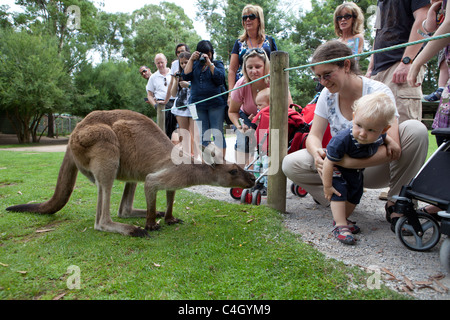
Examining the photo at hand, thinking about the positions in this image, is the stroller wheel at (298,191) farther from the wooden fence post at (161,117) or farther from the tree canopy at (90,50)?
the tree canopy at (90,50)

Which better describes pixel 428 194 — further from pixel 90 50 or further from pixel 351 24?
pixel 90 50

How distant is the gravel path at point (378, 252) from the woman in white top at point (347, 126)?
220 mm

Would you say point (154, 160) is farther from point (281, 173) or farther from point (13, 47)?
point (13, 47)

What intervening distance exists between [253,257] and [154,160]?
4.26 feet

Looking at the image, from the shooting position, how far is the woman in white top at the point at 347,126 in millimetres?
2264

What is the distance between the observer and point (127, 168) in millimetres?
2783

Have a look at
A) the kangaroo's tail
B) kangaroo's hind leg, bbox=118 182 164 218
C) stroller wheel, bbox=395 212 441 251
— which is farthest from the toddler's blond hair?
the kangaroo's tail

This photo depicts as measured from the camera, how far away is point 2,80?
14359 mm

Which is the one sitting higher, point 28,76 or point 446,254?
point 28,76

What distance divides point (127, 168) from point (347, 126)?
1.84 metres

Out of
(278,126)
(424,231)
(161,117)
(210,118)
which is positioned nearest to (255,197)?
(278,126)

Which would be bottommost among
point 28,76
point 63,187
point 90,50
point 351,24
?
point 63,187
